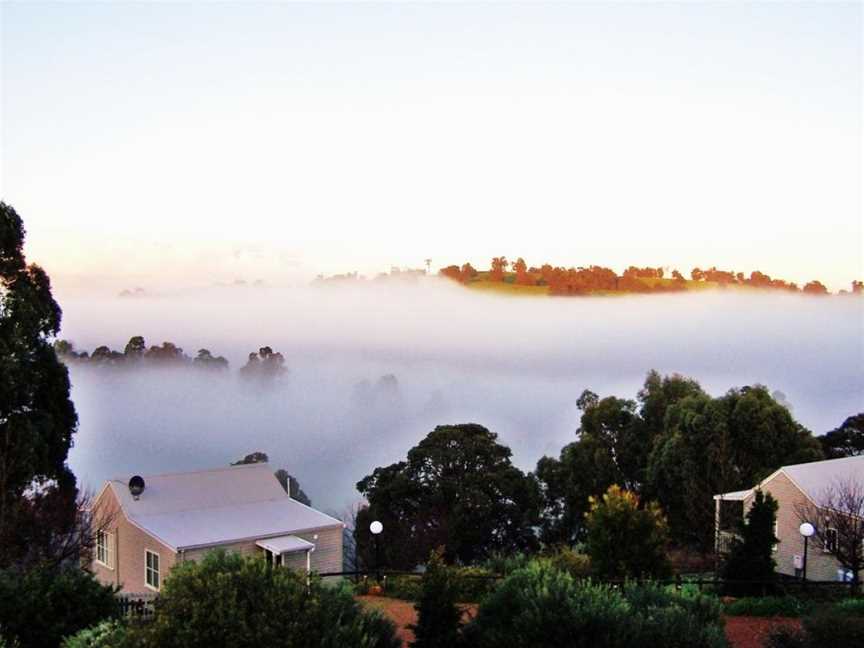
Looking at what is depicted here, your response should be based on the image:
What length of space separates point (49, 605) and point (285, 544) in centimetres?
1196

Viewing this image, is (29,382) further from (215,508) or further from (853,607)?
(853,607)

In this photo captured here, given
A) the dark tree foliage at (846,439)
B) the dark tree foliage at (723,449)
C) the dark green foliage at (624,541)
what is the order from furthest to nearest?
the dark tree foliage at (846,439), the dark tree foliage at (723,449), the dark green foliage at (624,541)

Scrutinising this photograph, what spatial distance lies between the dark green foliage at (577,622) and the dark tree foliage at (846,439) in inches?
1137

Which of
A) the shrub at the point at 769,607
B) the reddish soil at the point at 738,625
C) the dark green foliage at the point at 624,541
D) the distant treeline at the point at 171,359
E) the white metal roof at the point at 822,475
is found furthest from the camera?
the distant treeline at the point at 171,359

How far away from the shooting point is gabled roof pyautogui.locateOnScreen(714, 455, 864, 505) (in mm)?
21266

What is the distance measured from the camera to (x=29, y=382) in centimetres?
2011

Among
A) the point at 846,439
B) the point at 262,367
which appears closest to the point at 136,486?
the point at 846,439

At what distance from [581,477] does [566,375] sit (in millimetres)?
23917

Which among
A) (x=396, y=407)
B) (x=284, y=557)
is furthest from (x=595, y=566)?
(x=396, y=407)

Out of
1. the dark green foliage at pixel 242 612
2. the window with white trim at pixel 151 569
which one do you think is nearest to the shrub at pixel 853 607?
the dark green foliage at pixel 242 612

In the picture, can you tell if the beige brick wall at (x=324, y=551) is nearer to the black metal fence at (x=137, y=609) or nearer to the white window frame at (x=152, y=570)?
the white window frame at (x=152, y=570)

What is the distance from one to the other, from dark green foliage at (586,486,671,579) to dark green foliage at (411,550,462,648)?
460cm

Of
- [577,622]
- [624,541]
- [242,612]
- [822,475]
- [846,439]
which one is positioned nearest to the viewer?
[242,612]

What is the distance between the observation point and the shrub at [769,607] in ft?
42.5
